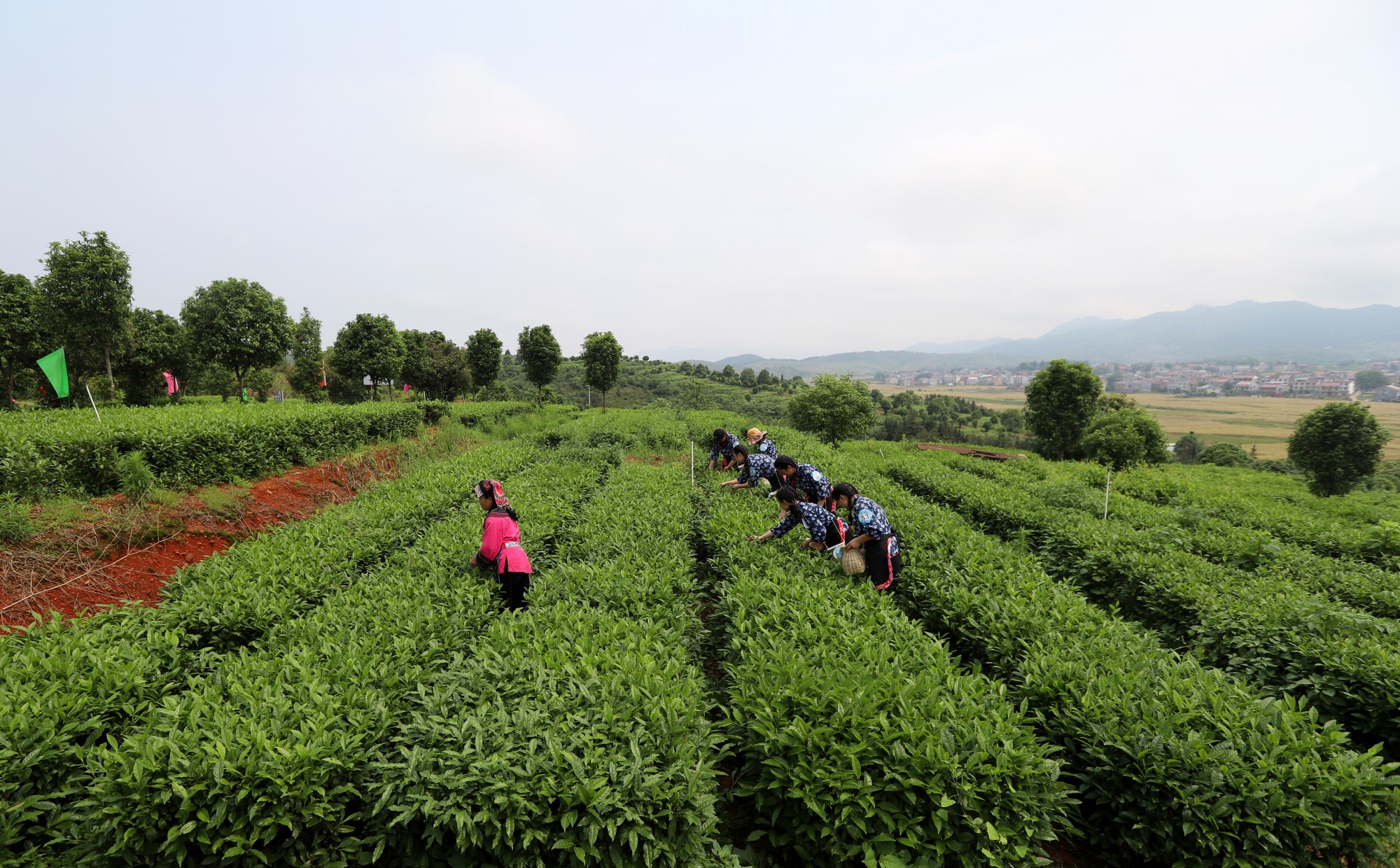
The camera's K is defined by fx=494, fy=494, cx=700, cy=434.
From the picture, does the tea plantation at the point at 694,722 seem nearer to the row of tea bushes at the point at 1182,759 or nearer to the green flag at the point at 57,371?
the row of tea bushes at the point at 1182,759

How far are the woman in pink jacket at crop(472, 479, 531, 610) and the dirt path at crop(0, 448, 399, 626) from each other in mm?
2701

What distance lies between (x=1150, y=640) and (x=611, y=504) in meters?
6.43

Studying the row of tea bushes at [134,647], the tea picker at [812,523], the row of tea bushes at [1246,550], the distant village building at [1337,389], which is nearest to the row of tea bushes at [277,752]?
the row of tea bushes at [134,647]

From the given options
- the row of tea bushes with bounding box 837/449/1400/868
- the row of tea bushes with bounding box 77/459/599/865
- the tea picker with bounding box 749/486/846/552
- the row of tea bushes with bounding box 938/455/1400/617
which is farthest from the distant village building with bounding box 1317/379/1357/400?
the row of tea bushes with bounding box 77/459/599/865

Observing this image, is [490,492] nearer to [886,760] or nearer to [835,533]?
[835,533]

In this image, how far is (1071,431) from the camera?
31078 millimetres

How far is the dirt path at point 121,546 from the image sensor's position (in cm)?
528

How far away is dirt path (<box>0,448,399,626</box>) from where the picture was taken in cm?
528

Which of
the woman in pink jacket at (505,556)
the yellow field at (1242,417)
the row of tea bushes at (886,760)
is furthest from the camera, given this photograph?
the yellow field at (1242,417)

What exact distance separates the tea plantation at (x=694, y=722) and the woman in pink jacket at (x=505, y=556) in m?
0.20

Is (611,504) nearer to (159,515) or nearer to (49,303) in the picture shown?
(159,515)

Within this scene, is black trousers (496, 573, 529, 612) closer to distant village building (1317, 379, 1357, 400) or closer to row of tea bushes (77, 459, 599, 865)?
row of tea bushes (77, 459, 599, 865)

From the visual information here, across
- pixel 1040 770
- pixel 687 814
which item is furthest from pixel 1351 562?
pixel 687 814

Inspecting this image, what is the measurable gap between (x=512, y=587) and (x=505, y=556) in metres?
0.38
